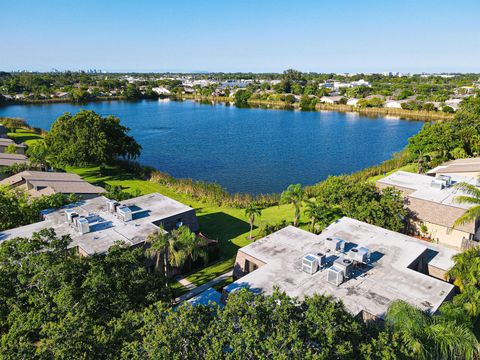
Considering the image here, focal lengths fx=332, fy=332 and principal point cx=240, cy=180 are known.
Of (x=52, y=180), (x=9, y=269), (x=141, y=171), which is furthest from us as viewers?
(x=141, y=171)

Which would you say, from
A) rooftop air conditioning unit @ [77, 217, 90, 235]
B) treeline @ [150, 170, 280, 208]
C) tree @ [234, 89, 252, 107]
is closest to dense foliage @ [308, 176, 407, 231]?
treeline @ [150, 170, 280, 208]

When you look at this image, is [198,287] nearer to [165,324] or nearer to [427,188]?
[165,324]

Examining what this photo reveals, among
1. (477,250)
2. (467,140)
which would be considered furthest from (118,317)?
(467,140)

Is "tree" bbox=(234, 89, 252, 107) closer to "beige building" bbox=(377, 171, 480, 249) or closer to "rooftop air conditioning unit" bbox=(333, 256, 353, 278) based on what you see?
"beige building" bbox=(377, 171, 480, 249)

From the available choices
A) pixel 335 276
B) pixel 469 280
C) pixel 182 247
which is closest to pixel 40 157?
pixel 182 247

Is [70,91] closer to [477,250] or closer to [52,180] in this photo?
[52,180]

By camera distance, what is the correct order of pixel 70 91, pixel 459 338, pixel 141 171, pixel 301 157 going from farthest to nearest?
pixel 70 91
pixel 301 157
pixel 141 171
pixel 459 338

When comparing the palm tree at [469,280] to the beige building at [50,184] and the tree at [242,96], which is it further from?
the tree at [242,96]
